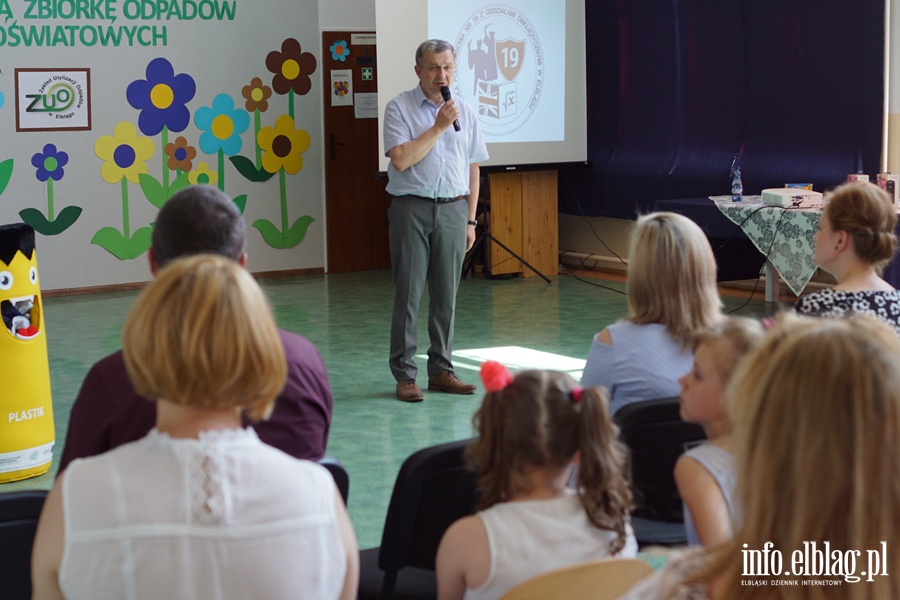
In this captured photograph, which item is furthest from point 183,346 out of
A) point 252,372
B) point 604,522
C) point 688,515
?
point 688,515

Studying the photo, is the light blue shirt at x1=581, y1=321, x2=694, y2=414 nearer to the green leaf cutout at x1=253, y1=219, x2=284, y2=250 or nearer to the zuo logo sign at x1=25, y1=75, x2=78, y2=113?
the zuo logo sign at x1=25, y1=75, x2=78, y2=113

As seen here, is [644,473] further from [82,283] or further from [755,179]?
[82,283]

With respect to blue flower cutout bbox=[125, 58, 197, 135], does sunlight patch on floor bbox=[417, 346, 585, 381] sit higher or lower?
lower

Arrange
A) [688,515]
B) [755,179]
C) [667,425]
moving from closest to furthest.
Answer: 1. [688,515]
2. [667,425]
3. [755,179]

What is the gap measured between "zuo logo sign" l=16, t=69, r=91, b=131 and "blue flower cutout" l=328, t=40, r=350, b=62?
6.58 ft

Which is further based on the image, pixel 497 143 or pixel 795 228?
pixel 497 143

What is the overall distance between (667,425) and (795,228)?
13.7 ft

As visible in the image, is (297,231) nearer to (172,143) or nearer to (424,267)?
(172,143)

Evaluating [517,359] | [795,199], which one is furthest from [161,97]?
[795,199]

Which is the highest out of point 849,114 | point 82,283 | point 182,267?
point 849,114

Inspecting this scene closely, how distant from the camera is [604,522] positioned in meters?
1.71

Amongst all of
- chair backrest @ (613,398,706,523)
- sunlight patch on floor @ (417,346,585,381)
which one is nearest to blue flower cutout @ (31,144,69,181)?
sunlight patch on floor @ (417,346,585,381)

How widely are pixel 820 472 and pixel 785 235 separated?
18.2 ft

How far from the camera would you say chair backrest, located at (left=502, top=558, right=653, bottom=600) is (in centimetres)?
145
